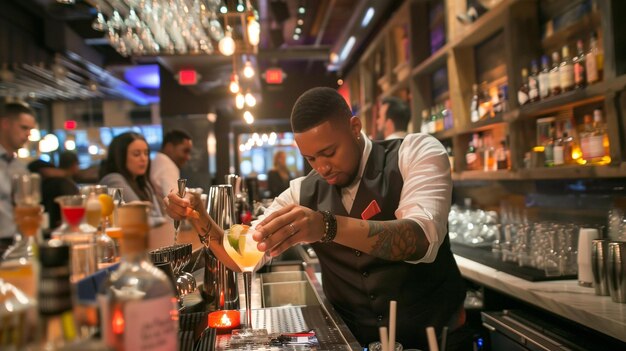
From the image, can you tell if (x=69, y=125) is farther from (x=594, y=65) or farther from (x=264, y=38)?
(x=594, y=65)

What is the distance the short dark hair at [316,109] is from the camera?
6.06 ft

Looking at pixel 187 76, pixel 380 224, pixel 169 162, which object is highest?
pixel 187 76

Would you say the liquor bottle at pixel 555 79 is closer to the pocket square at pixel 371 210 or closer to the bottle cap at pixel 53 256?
the pocket square at pixel 371 210

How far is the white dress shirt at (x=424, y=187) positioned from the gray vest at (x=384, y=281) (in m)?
0.04

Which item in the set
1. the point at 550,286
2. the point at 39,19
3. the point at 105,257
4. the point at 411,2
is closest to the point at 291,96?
the point at 39,19

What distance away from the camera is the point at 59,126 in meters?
13.0

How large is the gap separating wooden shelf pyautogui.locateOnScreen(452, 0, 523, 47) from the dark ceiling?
161cm

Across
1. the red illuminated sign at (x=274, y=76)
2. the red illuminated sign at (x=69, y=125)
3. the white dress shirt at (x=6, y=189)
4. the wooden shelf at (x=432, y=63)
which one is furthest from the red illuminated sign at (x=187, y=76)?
the red illuminated sign at (x=69, y=125)

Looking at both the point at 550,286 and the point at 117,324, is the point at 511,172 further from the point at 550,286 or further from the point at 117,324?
the point at 117,324

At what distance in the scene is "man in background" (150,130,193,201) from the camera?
13.9 ft

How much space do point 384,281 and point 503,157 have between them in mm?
2107

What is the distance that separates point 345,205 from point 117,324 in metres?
1.47

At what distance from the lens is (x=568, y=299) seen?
7.50 ft

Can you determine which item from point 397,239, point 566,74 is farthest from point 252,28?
point 397,239
